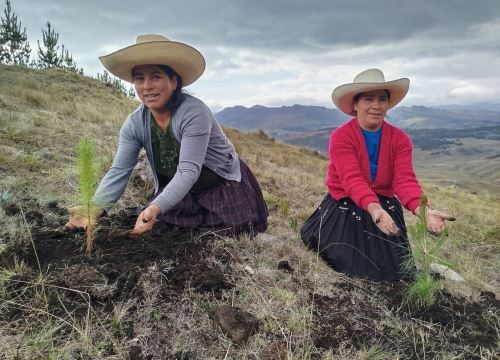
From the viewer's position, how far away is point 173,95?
10.2 ft

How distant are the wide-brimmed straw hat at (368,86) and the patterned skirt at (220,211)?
1.23 metres

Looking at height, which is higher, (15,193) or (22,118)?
(22,118)

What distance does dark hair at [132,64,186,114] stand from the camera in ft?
9.86

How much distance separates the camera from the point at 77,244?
2.72m

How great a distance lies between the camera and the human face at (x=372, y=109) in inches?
124

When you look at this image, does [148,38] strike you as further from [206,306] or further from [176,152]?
[206,306]

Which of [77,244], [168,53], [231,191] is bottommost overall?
[77,244]

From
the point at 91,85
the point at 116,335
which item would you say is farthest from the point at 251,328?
the point at 91,85

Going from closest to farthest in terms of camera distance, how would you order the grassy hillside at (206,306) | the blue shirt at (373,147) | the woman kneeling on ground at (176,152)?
the grassy hillside at (206,306) < the woman kneeling on ground at (176,152) < the blue shirt at (373,147)

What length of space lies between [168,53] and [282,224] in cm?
245

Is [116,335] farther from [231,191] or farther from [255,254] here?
[231,191]

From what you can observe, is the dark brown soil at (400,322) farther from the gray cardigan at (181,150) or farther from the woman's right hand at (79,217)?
the woman's right hand at (79,217)

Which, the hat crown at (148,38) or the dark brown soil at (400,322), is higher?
the hat crown at (148,38)

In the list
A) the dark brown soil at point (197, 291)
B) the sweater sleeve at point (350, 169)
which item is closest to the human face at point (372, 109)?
the sweater sleeve at point (350, 169)
